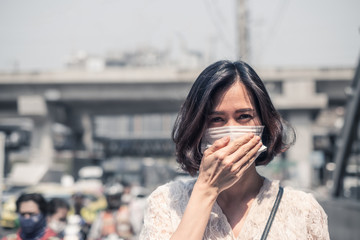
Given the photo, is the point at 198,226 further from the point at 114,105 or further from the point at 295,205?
the point at 114,105

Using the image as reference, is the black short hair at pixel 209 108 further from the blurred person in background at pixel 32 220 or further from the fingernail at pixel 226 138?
the blurred person in background at pixel 32 220

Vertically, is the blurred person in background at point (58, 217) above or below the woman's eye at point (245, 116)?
below

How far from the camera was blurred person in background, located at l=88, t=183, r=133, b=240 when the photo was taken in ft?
27.1

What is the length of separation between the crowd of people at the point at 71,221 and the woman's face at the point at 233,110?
4.23 m

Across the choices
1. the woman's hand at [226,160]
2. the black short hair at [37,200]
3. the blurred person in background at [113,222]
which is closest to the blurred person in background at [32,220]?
the black short hair at [37,200]

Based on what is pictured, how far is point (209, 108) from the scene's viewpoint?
7.12ft

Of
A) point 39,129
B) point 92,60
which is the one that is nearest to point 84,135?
point 39,129

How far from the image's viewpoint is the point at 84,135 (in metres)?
52.6

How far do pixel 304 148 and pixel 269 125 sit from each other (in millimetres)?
37782

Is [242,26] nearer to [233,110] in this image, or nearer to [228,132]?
[233,110]

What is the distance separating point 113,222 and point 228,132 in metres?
6.63

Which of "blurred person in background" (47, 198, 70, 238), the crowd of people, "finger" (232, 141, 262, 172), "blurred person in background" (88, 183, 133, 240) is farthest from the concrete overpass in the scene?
"finger" (232, 141, 262, 172)

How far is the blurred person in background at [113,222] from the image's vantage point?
825 cm

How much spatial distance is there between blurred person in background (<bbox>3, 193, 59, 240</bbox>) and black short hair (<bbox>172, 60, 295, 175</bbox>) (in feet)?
13.0
